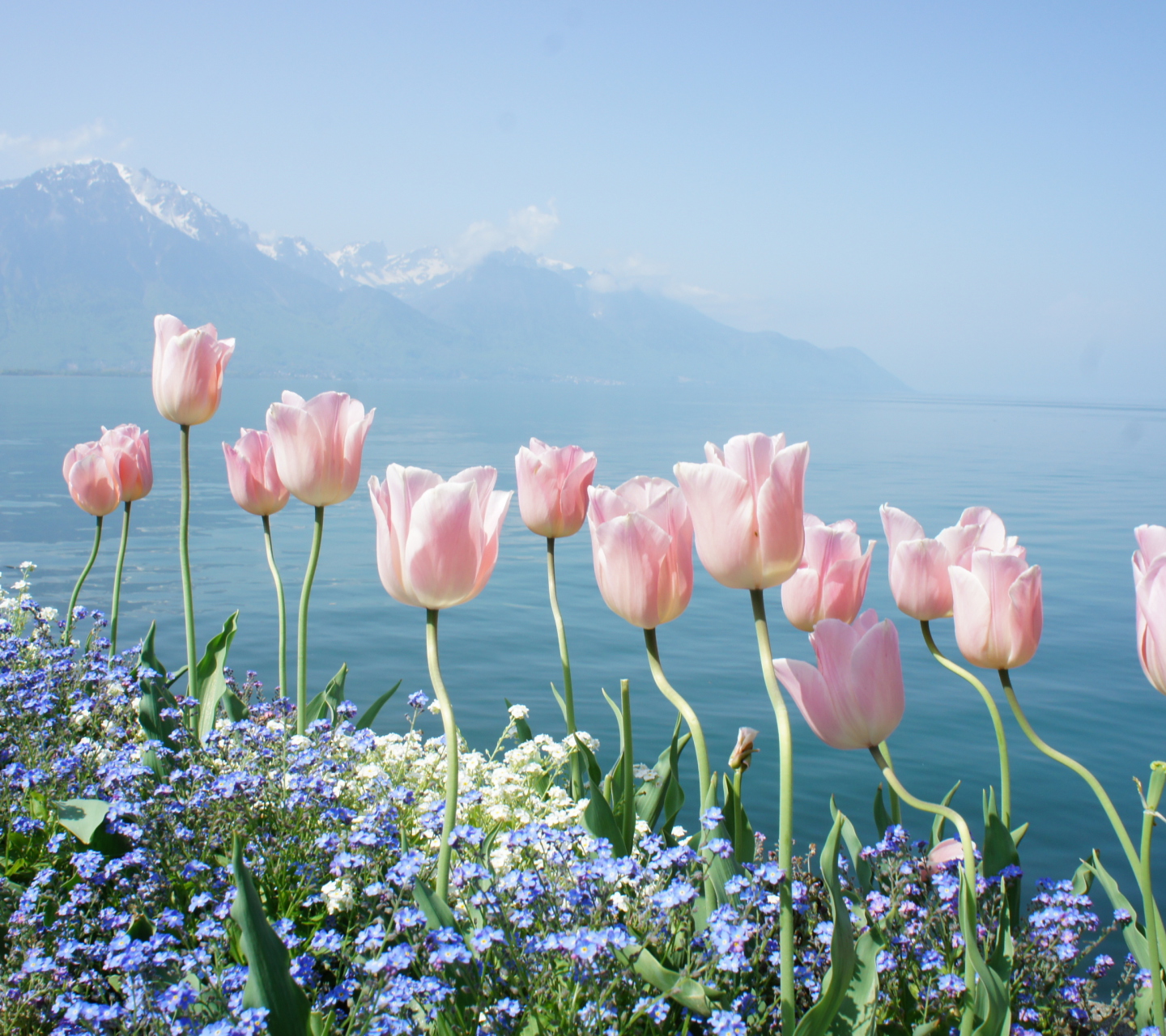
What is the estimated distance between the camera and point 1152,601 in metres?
1.79

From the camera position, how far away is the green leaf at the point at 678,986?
1639mm

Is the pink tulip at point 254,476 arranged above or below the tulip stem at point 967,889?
above

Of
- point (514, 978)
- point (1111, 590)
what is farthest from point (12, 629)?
point (1111, 590)

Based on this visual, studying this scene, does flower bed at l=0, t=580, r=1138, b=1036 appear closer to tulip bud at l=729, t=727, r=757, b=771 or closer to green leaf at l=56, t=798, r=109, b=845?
green leaf at l=56, t=798, r=109, b=845

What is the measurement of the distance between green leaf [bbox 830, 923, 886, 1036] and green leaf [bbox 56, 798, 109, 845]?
5.63ft

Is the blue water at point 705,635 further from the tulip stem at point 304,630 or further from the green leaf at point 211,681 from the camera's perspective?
the green leaf at point 211,681

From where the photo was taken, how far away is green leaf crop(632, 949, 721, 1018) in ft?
5.38

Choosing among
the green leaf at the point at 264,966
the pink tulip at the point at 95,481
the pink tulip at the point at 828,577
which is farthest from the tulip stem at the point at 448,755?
the pink tulip at the point at 95,481

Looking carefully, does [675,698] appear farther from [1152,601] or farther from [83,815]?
[83,815]

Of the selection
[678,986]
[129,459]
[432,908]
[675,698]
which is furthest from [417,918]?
[129,459]

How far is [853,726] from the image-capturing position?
1.73 metres

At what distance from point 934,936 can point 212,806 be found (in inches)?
70.8

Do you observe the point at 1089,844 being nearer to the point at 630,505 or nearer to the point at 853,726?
the point at 853,726

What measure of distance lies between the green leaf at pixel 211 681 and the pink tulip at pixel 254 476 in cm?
59
